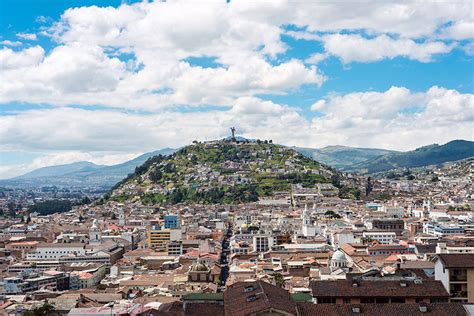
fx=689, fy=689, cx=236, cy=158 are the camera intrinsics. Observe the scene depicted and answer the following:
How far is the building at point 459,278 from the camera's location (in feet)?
78.3

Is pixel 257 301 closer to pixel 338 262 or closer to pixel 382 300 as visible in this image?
pixel 382 300

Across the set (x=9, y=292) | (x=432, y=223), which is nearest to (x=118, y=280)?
(x=9, y=292)

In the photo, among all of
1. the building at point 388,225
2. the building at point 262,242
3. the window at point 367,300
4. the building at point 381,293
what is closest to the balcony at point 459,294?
the building at point 381,293

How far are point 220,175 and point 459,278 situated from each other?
100 m

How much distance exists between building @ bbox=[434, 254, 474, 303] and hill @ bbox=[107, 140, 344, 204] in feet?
272

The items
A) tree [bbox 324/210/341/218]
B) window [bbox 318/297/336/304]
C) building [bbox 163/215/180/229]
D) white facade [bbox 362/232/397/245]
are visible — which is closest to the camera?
window [bbox 318/297/336/304]

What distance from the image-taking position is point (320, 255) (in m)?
53.5

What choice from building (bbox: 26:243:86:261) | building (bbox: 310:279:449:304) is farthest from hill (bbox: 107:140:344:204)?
building (bbox: 310:279:449:304)

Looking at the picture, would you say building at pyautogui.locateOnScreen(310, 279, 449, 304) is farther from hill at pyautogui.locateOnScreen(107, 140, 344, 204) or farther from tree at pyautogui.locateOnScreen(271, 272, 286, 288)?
hill at pyautogui.locateOnScreen(107, 140, 344, 204)

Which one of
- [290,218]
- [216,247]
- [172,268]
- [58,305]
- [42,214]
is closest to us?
[58,305]

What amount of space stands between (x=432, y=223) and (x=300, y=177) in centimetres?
4908

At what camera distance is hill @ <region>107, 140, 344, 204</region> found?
113 metres

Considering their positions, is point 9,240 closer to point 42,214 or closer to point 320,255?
point 320,255

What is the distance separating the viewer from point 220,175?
123750 millimetres
